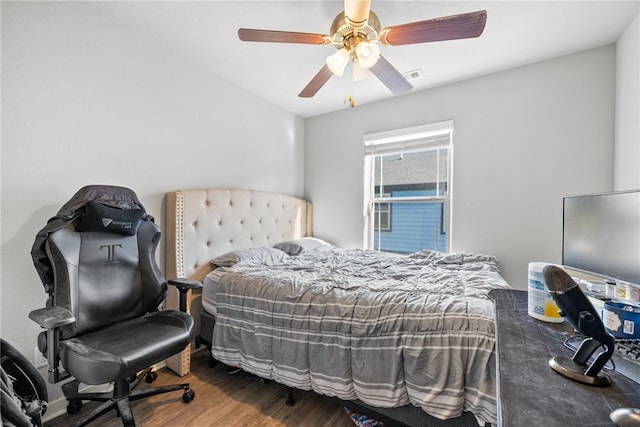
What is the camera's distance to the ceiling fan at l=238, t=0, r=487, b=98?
1.33 metres

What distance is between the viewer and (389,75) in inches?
72.1

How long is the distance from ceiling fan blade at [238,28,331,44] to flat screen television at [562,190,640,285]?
151 centimetres

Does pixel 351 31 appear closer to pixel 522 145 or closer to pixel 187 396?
pixel 522 145

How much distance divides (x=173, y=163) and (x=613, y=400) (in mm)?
2629

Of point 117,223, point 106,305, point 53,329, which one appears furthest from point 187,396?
point 117,223

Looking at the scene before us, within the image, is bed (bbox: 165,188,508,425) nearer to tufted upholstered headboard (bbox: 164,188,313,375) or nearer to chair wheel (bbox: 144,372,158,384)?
tufted upholstered headboard (bbox: 164,188,313,375)

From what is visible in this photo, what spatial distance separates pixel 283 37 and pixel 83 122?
1.39 metres

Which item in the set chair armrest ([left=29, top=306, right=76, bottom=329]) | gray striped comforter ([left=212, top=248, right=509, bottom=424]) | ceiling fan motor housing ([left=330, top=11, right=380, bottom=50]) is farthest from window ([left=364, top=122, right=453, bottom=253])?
chair armrest ([left=29, top=306, right=76, bottom=329])

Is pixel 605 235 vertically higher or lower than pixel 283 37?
lower

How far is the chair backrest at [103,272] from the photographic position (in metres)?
1.38

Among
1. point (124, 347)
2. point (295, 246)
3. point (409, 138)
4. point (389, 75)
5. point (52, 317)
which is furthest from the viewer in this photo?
point (409, 138)

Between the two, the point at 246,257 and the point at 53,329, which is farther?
the point at 246,257

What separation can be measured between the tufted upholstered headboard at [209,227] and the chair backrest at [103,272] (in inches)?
13.5

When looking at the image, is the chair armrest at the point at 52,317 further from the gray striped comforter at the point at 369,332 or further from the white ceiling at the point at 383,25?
the white ceiling at the point at 383,25
